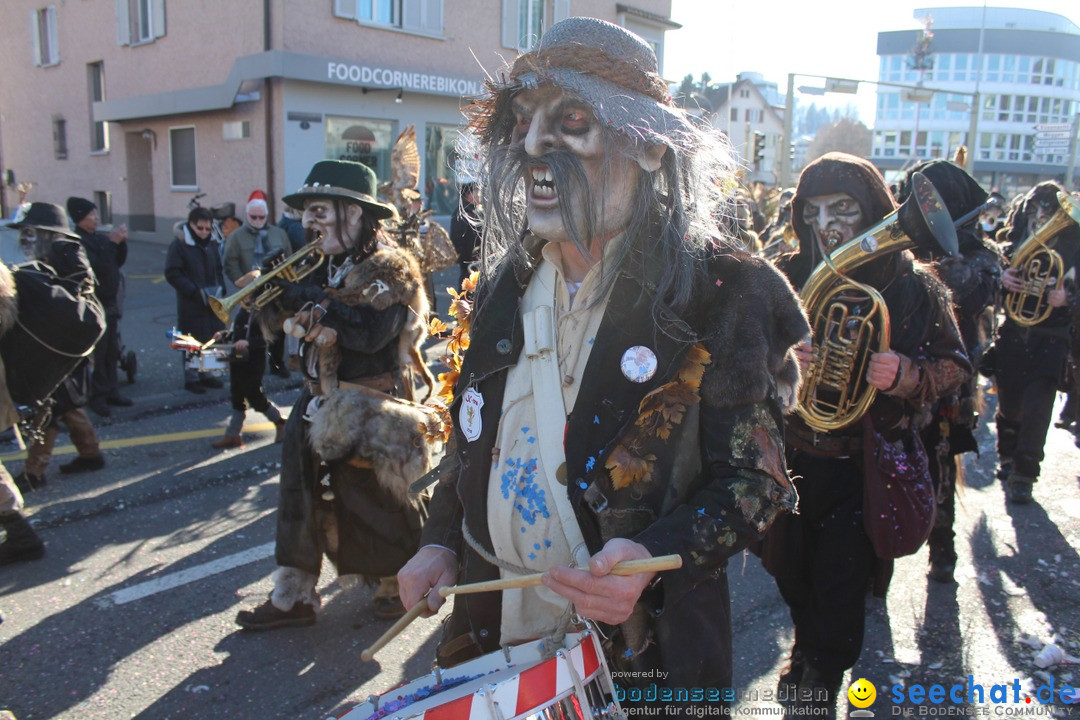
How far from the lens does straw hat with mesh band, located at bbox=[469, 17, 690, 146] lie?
181 cm

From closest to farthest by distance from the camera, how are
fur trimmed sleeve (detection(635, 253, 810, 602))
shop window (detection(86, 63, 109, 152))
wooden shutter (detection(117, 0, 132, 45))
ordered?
fur trimmed sleeve (detection(635, 253, 810, 602)) → wooden shutter (detection(117, 0, 132, 45)) → shop window (detection(86, 63, 109, 152))

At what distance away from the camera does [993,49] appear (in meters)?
70.4

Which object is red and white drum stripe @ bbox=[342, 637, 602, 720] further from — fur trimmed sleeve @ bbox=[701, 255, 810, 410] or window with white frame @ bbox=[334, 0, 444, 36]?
window with white frame @ bbox=[334, 0, 444, 36]

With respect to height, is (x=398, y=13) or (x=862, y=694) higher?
(x=398, y=13)

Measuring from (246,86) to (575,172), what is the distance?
1646 centimetres

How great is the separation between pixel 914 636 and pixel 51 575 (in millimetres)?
4390

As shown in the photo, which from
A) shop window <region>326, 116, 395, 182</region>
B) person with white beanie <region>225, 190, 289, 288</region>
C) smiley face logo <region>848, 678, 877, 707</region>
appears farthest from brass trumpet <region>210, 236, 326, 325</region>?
shop window <region>326, 116, 395, 182</region>

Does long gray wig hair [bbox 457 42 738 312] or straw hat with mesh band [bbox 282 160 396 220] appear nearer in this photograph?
long gray wig hair [bbox 457 42 738 312]

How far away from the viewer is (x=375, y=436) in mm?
3826

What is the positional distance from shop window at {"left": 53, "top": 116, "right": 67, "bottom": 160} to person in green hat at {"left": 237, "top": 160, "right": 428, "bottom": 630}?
24.1 metres

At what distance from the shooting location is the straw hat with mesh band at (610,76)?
1808 mm

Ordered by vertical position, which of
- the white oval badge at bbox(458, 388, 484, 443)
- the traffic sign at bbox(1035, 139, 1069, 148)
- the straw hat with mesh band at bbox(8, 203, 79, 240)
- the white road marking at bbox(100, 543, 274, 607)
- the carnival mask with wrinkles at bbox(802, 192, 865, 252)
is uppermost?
the traffic sign at bbox(1035, 139, 1069, 148)

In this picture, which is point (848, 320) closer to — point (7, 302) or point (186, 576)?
point (186, 576)

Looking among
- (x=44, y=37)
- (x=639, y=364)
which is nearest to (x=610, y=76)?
(x=639, y=364)
